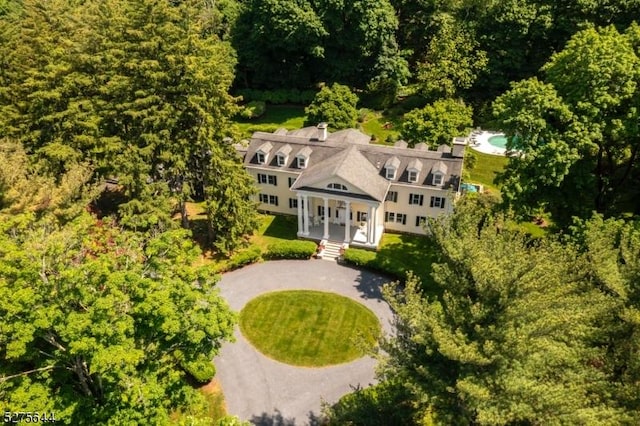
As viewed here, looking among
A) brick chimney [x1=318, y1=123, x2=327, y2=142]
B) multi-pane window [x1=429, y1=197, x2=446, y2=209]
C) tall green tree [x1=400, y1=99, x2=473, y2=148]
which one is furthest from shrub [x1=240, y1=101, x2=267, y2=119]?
multi-pane window [x1=429, y1=197, x2=446, y2=209]

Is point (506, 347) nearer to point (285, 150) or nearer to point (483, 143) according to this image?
point (285, 150)

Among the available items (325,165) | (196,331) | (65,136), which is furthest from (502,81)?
(196,331)

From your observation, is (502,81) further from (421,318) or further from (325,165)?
(421,318)

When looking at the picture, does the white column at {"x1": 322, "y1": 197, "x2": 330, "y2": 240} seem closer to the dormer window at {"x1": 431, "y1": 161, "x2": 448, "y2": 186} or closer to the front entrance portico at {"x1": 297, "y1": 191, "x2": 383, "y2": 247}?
the front entrance portico at {"x1": 297, "y1": 191, "x2": 383, "y2": 247}

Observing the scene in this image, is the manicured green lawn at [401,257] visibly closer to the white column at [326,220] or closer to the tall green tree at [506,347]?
the white column at [326,220]

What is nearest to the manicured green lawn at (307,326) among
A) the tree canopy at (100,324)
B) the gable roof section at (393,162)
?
→ the tree canopy at (100,324)

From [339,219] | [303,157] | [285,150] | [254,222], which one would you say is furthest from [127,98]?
[339,219]

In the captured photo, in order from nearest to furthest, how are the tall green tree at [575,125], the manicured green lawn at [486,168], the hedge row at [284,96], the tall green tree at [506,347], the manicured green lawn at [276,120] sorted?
the tall green tree at [506,347] → the tall green tree at [575,125] → the manicured green lawn at [486,168] → the manicured green lawn at [276,120] → the hedge row at [284,96]
